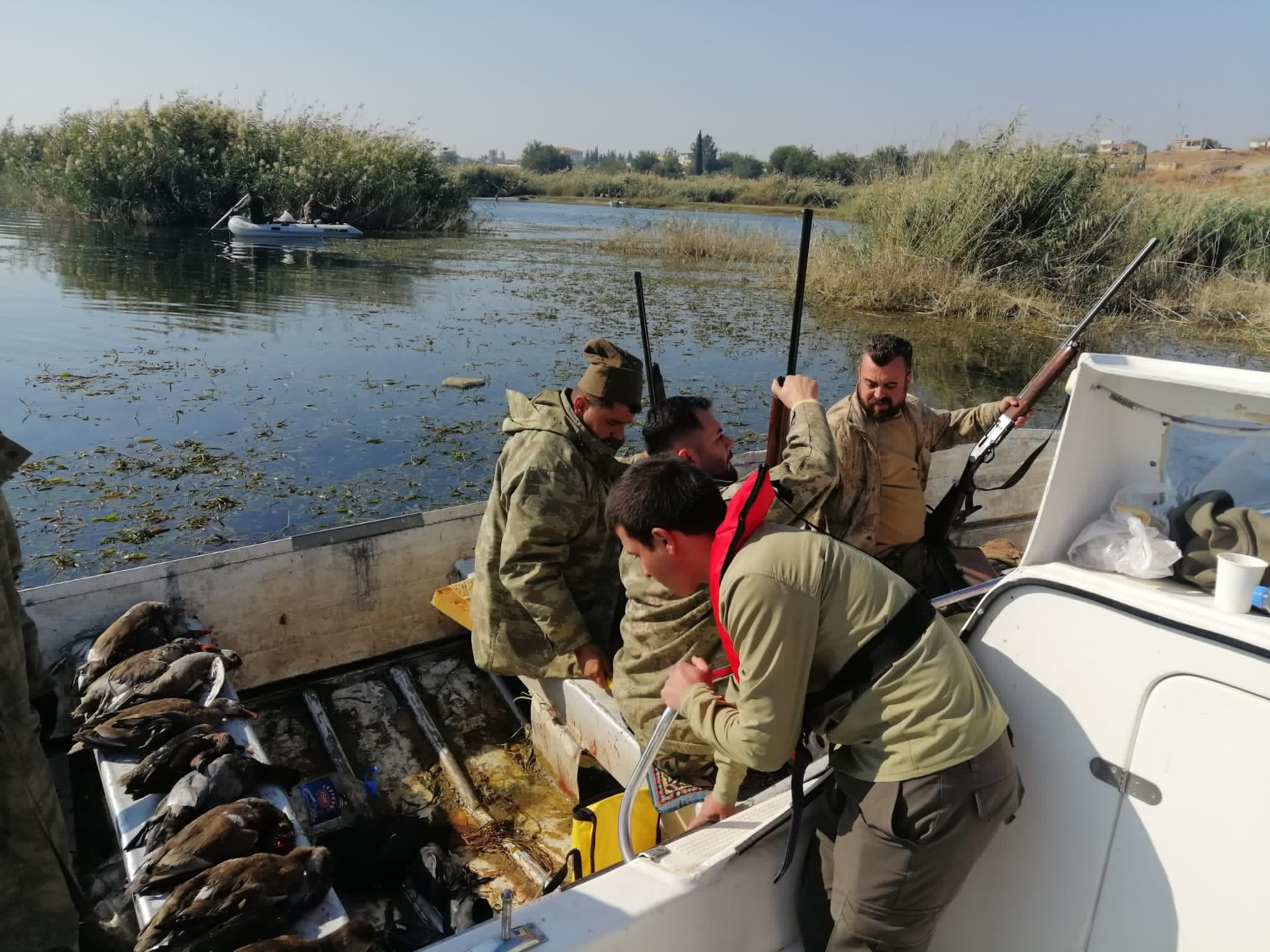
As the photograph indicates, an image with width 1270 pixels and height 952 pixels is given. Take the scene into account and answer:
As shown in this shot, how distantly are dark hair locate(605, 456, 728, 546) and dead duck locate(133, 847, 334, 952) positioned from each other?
1466mm

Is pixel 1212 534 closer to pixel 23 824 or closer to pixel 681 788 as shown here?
pixel 681 788

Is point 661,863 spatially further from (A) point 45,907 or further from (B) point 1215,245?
(B) point 1215,245

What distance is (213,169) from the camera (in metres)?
30.2

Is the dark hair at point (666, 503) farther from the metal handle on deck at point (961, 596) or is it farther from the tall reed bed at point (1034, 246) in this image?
the tall reed bed at point (1034, 246)

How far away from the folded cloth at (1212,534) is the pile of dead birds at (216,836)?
2328 mm

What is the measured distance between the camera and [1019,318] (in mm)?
18000

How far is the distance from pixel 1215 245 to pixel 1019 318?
5.93 metres

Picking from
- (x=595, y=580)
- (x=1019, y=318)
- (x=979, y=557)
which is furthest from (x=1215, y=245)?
(x=595, y=580)

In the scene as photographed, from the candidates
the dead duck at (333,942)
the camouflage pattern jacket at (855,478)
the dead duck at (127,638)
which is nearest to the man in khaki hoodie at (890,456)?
the camouflage pattern jacket at (855,478)

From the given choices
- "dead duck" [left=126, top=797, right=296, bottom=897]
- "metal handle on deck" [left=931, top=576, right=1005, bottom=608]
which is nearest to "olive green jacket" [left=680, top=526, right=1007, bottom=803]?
"metal handle on deck" [left=931, top=576, right=1005, bottom=608]

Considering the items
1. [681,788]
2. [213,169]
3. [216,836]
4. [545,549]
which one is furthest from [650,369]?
[213,169]

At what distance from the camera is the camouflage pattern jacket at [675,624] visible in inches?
99.8

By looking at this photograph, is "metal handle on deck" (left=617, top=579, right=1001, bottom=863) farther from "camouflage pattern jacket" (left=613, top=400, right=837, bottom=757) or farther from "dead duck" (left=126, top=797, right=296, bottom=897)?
"dead duck" (left=126, top=797, right=296, bottom=897)

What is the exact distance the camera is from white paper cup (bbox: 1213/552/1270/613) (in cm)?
183
